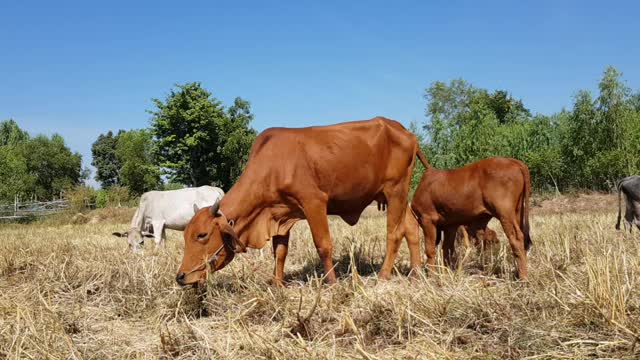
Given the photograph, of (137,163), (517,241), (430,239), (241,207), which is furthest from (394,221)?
(137,163)

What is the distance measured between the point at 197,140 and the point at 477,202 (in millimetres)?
38703

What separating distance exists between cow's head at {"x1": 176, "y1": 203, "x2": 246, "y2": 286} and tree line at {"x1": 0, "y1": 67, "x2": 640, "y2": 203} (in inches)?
972

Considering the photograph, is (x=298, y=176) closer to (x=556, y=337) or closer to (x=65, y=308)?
(x=65, y=308)

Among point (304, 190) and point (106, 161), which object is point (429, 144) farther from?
point (106, 161)

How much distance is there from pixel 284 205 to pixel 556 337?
3115mm

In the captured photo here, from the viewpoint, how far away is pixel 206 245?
196 inches

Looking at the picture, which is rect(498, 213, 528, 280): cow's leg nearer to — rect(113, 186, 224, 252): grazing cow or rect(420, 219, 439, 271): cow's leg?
rect(420, 219, 439, 271): cow's leg

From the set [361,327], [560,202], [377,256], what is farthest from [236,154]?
[361,327]

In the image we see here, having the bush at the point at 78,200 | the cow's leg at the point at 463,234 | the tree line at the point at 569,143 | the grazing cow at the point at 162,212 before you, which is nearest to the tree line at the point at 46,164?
the bush at the point at 78,200

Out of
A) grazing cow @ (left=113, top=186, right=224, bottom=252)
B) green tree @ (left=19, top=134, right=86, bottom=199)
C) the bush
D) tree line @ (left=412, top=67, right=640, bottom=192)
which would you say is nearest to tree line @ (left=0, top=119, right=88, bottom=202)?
green tree @ (left=19, top=134, right=86, bottom=199)

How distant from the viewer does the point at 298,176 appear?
5.41 metres

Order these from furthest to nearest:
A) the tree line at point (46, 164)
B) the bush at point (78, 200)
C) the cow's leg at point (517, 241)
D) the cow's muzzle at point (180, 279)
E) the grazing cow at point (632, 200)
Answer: the tree line at point (46, 164) → the bush at point (78, 200) → the grazing cow at point (632, 200) → the cow's leg at point (517, 241) → the cow's muzzle at point (180, 279)

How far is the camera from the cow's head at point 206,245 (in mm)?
4887

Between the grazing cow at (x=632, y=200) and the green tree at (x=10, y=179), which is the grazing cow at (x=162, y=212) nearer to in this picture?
the grazing cow at (x=632, y=200)
